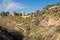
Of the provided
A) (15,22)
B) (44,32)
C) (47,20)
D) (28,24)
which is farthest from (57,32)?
(15,22)

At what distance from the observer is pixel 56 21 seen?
283 feet

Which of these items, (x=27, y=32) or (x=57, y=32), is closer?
(x=57, y=32)

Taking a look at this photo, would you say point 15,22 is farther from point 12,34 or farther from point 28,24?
point 12,34

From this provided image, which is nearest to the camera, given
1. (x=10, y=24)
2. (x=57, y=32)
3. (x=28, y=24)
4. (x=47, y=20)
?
(x=57, y=32)

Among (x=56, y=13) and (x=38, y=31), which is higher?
(x=56, y=13)

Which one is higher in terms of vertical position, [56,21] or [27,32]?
[56,21]

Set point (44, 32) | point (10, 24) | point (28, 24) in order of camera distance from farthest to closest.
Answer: point (10, 24) → point (28, 24) → point (44, 32)

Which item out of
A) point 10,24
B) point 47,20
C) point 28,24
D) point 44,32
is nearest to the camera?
point 44,32

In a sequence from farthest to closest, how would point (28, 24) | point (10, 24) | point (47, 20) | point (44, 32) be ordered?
1. point (10, 24)
2. point (28, 24)
3. point (47, 20)
4. point (44, 32)

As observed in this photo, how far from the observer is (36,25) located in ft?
309

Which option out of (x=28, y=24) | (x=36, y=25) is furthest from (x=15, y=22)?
(x=36, y=25)

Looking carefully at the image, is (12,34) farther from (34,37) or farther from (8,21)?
(8,21)

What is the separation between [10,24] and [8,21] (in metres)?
3.58

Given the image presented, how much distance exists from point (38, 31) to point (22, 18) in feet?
85.8
